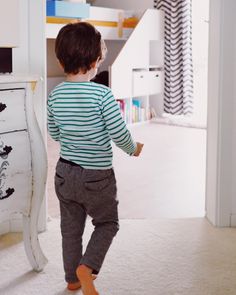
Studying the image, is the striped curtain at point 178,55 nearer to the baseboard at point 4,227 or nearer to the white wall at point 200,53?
the white wall at point 200,53

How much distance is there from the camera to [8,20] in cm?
190

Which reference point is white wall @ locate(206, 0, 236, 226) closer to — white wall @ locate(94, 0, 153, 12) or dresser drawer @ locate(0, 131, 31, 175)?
dresser drawer @ locate(0, 131, 31, 175)

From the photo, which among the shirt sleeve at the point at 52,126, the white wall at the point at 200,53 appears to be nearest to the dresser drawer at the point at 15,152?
the shirt sleeve at the point at 52,126

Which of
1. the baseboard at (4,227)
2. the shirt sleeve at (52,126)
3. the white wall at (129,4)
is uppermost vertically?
the white wall at (129,4)

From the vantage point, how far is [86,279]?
1.60 m

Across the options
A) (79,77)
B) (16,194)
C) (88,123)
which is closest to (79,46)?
(79,77)

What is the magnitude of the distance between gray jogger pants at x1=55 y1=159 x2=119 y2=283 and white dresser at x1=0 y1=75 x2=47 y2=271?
174mm

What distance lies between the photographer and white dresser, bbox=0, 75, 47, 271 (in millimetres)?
1747

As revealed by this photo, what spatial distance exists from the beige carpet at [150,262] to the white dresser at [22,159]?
0.11 meters

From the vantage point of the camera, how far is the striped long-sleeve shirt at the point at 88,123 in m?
1.58

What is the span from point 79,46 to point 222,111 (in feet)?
2.96

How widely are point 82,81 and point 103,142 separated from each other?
19 cm

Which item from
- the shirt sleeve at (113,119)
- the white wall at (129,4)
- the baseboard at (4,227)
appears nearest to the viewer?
the shirt sleeve at (113,119)

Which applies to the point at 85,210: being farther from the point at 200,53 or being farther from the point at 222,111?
the point at 200,53
